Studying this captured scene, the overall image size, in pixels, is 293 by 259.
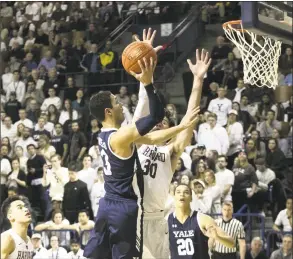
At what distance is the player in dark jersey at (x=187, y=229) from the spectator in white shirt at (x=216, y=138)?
580cm

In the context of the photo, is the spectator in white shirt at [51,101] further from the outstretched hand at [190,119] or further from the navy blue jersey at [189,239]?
the outstretched hand at [190,119]

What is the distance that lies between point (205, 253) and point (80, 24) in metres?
13.0

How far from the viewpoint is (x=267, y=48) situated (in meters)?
9.39

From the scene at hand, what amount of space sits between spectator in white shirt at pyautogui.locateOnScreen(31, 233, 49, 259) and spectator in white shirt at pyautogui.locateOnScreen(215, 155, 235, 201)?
9.48 ft

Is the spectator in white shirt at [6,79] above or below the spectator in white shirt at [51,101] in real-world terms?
above

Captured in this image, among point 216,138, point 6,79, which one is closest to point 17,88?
point 6,79

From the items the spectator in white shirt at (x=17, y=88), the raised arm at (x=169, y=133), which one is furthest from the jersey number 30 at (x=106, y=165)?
the spectator in white shirt at (x=17, y=88)

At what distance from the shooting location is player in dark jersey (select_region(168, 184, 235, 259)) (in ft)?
28.1

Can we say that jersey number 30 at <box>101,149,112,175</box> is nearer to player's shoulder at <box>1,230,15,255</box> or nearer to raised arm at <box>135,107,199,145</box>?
raised arm at <box>135,107,199,145</box>

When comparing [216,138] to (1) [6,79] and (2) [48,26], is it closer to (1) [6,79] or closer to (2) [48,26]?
(1) [6,79]

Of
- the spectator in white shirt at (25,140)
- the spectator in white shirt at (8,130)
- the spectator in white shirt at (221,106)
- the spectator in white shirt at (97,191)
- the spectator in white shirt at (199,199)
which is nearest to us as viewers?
the spectator in white shirt at (199,199)

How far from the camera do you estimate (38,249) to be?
12.6 meters

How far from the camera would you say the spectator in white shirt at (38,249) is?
490 inches

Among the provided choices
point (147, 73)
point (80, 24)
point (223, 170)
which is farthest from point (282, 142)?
point (147, 73)
